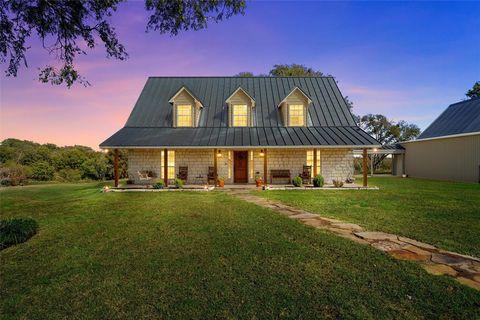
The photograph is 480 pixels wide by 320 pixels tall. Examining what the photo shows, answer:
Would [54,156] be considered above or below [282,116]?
below

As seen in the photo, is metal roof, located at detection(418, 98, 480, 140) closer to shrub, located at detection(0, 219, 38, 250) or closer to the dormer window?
the dormer window

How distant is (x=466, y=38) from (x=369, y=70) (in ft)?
23.5

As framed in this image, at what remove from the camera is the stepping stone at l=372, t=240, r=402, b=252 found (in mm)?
4492

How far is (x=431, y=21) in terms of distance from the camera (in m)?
17.1

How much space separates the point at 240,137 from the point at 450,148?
19.3m

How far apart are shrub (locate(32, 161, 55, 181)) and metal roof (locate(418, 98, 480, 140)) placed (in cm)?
3879

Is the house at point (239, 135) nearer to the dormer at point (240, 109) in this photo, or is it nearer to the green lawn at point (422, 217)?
the dormer at point (240, 109)

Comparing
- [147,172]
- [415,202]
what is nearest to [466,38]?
[415,202]

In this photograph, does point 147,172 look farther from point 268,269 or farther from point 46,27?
point 268,269

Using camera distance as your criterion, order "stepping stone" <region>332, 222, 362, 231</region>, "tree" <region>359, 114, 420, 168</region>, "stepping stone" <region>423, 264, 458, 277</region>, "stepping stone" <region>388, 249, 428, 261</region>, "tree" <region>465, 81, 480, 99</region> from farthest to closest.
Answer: "tree" <region>359, 114, 420, 168</region>, "tree" <region>465, 81, 480, 99</region>, "stepping stone" <region>332, 222, 362, 231</region>, "stepping stone" <region>388, 249, 428, 261</region>, "stepping stone" <region>423, 264, 458, 277</region>

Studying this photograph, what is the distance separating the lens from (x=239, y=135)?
51.4 ft

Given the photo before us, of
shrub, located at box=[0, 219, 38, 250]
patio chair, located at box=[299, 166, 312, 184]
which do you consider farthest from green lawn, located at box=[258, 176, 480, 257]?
shrub, located at box=[0, 219, 38, 250]

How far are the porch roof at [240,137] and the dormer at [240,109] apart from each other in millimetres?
704

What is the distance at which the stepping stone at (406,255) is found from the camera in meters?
4.01
